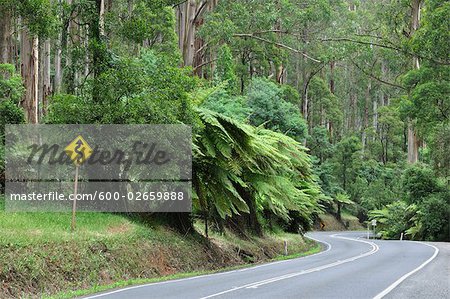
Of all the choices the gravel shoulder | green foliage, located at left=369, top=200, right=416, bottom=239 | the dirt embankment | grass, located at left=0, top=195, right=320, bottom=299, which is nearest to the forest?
green foliage, located at left=369, top=200, right=416, bottom=239

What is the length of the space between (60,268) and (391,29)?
115 feet

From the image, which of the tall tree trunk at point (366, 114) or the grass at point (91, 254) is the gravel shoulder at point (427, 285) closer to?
the grass at point (91, 254)

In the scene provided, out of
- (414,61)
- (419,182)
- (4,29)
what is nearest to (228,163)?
(4,29)

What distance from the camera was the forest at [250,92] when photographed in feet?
57.0

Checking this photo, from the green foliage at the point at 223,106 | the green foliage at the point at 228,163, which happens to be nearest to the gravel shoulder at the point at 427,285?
the green foliage at the point at 228,163

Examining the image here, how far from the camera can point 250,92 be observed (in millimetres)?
39750

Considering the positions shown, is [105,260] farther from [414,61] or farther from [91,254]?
[414,61]

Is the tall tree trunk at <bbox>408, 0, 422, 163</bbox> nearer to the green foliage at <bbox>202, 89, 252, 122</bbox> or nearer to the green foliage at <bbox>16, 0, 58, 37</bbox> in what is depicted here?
the green foliage at <bbox>202, 89, 252, 122</bbox>

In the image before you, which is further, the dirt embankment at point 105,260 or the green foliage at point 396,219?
the green foliage at point 396,219

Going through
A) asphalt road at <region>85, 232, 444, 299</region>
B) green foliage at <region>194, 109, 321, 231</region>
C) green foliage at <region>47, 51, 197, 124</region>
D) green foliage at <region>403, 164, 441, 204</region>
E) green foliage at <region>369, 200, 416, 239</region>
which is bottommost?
green foliage at <region>369, 200, 416, 239</region>

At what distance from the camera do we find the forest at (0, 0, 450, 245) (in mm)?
17375

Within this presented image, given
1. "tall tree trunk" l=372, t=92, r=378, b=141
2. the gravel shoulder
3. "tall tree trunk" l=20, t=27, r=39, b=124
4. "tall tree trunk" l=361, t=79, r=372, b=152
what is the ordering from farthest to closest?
"tall tree trunk" l=361, t=79, r=372, b=152 → "tall tree trunk" l=372, t=92, r=378, b=141 → "tall tree trunk" l=20, t=27, r=39, b=124 → the gravel shoulder

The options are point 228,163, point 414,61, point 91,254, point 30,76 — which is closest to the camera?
point 91,254

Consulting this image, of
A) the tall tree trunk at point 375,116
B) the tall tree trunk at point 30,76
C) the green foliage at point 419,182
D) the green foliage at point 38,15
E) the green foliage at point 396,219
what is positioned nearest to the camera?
the green foliage at point 38,15
